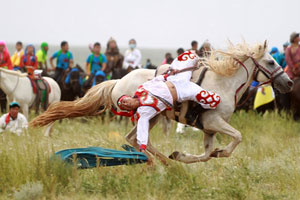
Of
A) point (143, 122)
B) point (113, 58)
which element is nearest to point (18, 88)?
point (113, 58)

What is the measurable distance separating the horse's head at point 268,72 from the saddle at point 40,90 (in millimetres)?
7107

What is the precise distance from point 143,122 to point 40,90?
7.17m

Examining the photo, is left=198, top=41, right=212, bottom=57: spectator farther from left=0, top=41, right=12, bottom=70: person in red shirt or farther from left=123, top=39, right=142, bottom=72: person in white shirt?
left=123, top=39, right=142, bottom=72: person in white shirt

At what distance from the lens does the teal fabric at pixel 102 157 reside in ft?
22.5

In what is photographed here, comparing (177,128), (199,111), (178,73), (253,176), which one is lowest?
(177,128)

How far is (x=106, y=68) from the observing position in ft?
56.2

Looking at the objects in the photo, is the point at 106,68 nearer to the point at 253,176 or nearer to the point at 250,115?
the point at 250,115

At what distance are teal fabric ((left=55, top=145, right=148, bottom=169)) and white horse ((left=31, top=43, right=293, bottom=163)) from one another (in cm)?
38

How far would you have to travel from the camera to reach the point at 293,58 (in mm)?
13688

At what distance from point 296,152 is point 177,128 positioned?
173 inches

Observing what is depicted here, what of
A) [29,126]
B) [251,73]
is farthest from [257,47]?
[29,126]

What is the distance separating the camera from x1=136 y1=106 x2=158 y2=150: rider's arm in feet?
23.3

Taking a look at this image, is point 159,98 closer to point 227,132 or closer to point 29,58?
point 227,132

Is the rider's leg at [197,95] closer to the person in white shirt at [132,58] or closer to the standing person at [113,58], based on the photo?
the standing person at [113,58]
